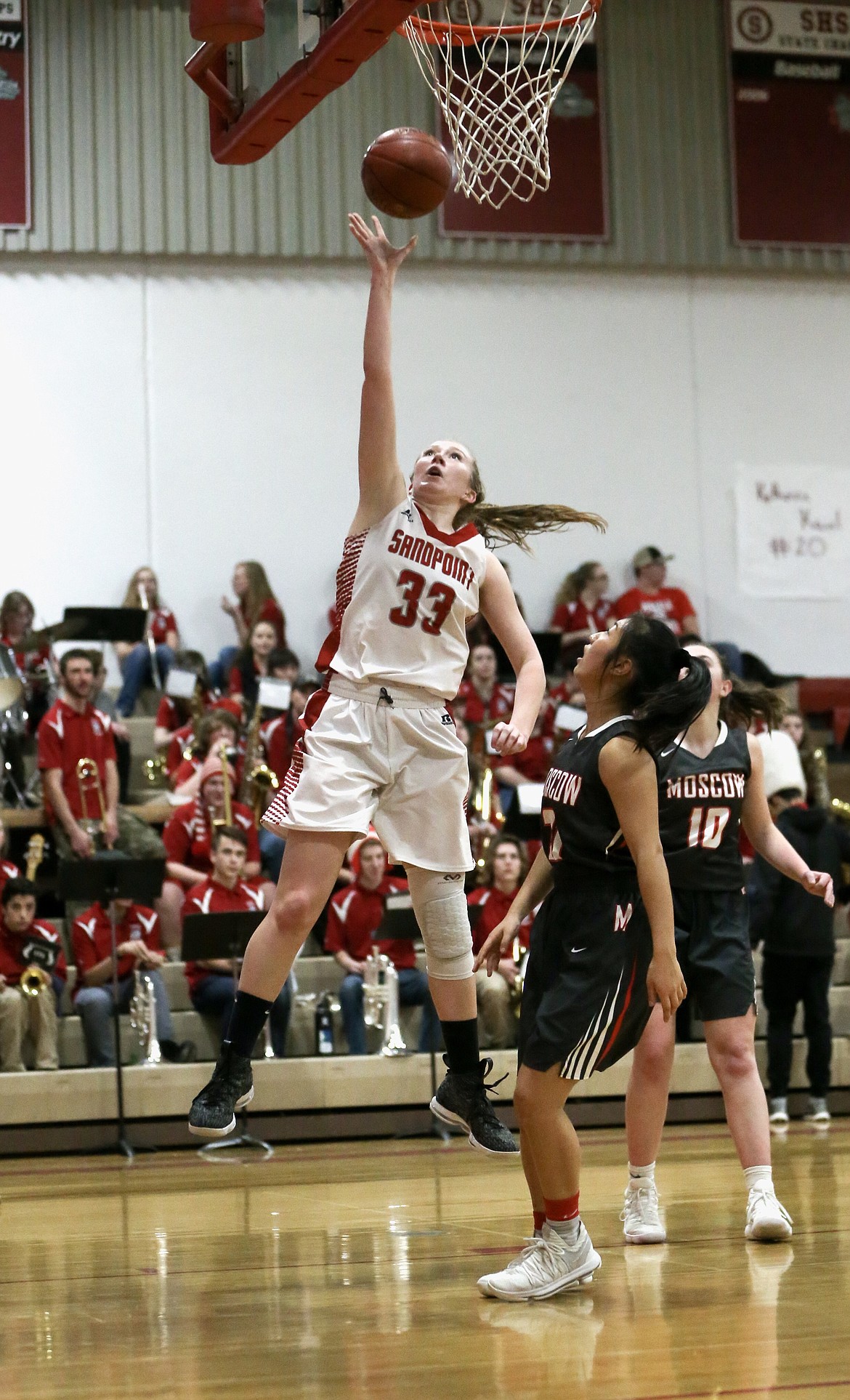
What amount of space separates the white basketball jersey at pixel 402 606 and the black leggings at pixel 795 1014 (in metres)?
5.00

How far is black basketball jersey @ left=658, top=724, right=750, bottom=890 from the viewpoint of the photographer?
4.98 m

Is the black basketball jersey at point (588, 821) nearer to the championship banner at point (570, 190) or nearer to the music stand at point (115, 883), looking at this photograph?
the music stand at point (115, 883)

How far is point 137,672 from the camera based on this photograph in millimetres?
13266

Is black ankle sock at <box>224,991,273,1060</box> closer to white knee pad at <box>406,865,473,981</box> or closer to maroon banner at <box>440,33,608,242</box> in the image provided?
white knee pad at <box>406,865,473,981</box>

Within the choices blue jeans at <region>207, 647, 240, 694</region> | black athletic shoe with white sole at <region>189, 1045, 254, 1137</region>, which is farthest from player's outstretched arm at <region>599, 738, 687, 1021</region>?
blue jeans at <region>207, 647, 240, 694</region>

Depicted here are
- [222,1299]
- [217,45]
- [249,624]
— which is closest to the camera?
[222,1299]

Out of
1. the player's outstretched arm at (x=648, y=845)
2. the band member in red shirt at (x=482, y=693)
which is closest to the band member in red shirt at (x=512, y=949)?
the band member in red shirt at (x=482, y=693)

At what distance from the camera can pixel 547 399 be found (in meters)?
15.4

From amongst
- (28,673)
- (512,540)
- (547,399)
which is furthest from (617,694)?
(547,399)

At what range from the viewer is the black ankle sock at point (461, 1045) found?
4.71 meters

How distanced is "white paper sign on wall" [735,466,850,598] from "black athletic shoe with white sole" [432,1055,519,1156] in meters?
11.5

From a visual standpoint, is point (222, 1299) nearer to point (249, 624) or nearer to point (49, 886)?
point (49, 886)

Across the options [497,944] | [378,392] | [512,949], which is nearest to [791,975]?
[512,949]

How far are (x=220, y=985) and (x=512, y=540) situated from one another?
469 cm
